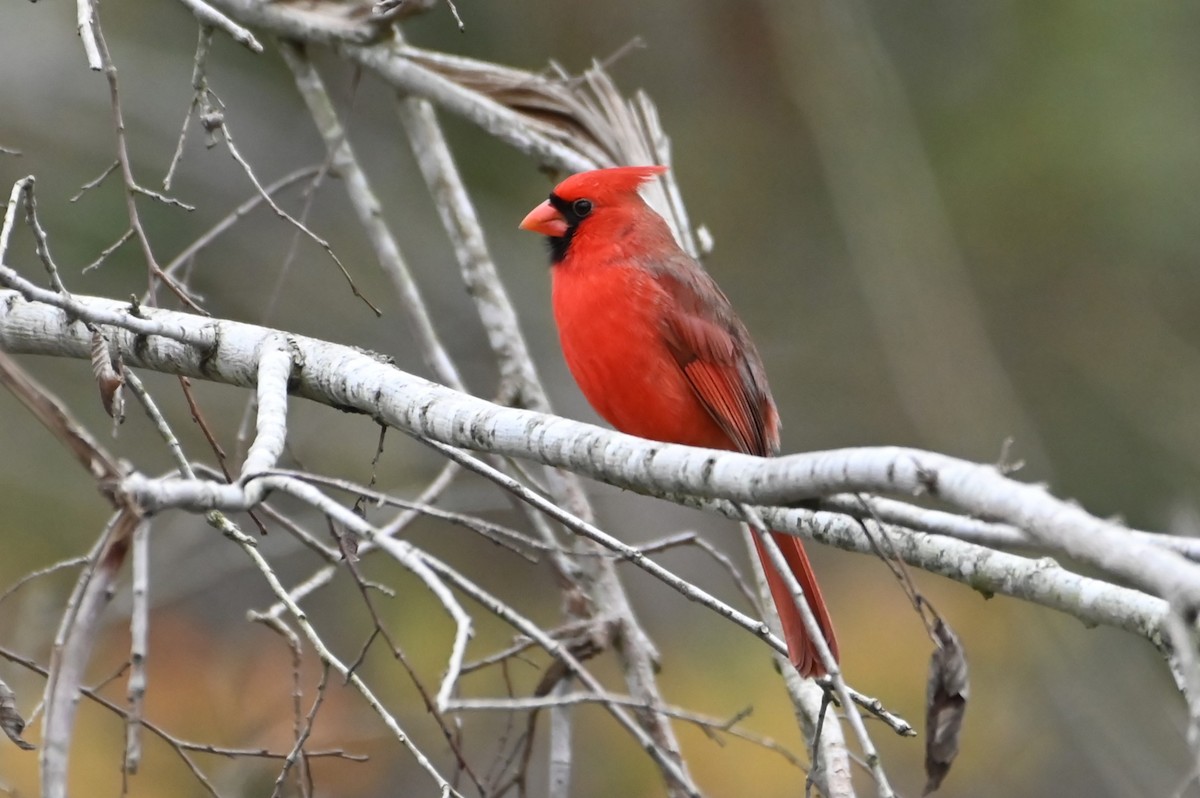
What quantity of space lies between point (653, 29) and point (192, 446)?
3.56 metres

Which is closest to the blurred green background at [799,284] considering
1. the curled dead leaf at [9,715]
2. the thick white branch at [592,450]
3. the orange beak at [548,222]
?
the orange beak at [548,222]

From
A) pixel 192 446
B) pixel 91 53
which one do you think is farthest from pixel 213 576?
pixel 91 53

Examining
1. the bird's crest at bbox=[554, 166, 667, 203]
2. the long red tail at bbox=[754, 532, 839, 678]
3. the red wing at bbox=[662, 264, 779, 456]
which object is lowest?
the long red tail at bbox=[754, 532, 839, 678]

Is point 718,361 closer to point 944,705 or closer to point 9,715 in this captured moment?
point 944,705

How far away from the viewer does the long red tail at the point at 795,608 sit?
2740 millimetres

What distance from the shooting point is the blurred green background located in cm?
612

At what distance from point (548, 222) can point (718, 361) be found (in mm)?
650

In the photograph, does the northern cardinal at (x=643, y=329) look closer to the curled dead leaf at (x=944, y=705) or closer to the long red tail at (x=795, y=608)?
the long red tail at (x=795, y=608)

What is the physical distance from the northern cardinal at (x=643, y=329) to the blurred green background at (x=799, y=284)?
91.4 inches

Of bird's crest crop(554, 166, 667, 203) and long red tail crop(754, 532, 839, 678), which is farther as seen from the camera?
bird's crest crop(554, 166, 667, 203)

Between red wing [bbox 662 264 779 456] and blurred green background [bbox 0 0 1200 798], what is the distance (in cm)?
232

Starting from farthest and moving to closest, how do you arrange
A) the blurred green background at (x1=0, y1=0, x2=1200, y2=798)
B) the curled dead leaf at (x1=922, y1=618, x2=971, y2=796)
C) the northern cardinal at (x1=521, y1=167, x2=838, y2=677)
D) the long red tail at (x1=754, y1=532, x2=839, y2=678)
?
the blurred green background at (x1=0, y1=0, x2=1200, y2=798), the northern cardinal at (x1=521, y1=167, x2=838, y2=677), the long red tail at (x1=754, y1=532, x2=839, y2=678), the curled dead leaf at (x1=922, y1=618, x2=971, y2=796)

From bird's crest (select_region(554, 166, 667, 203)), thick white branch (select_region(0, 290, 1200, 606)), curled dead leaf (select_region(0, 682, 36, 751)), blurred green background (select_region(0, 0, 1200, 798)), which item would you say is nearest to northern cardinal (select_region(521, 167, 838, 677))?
bird's crest (select_region(554, 166, 667, 203))

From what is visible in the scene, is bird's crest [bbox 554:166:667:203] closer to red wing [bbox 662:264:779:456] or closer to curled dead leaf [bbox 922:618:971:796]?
red wing [bbox 662:264:779:456]
